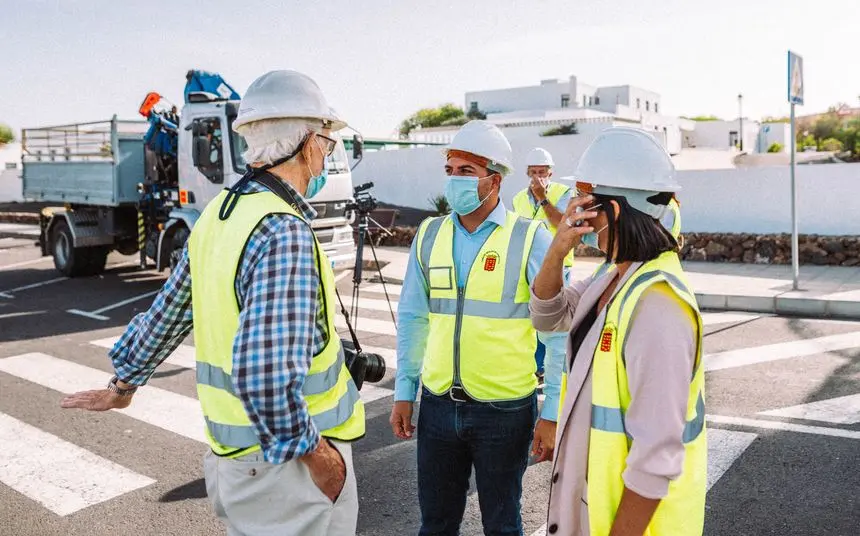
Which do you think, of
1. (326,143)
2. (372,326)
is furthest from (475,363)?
(372,326)

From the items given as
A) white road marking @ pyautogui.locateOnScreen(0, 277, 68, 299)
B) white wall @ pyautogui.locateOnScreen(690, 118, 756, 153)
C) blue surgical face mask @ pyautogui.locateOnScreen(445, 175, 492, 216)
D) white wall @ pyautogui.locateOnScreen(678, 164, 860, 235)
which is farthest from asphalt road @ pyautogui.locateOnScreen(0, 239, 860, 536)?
white wall @ pyautogui.locateOnScreen(690, 118, 756, 153)

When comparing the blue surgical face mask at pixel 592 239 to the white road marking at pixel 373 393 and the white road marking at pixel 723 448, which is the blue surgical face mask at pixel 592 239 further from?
the white road marking at pixel 373 393

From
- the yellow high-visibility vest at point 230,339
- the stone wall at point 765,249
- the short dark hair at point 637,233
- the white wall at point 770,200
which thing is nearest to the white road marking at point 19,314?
the stone wall at point 765,249

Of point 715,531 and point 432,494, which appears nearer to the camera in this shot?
point 432,494

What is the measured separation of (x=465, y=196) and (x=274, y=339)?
5.13 feet

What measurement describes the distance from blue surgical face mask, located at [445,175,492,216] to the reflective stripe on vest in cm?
142

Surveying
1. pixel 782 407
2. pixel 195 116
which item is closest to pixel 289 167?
pixel 782 407

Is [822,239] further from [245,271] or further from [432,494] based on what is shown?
[245,271]

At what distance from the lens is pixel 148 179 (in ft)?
45.0

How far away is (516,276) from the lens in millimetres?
3156

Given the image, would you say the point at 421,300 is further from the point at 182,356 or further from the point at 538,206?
the point at 182,356

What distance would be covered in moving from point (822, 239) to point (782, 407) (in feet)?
27.3

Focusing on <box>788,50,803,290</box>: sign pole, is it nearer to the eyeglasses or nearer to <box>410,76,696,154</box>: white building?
the eyeglasses

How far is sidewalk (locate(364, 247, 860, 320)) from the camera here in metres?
9.88
